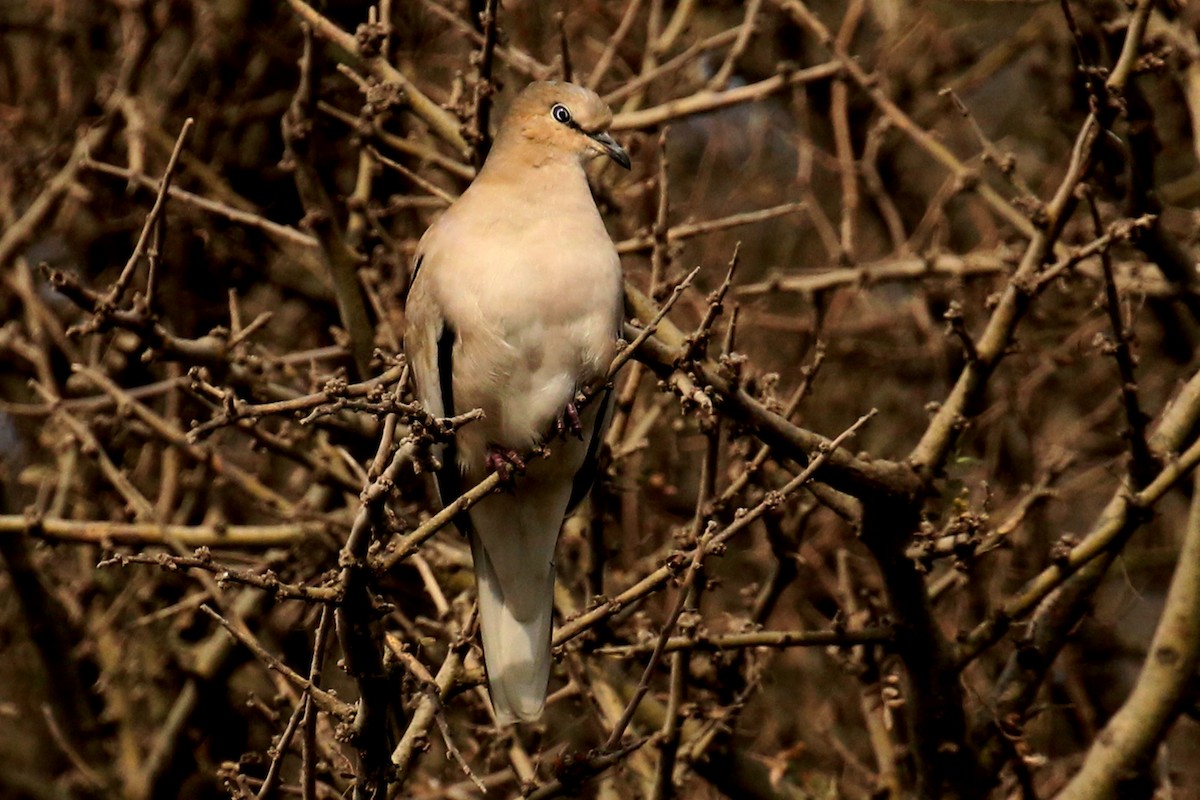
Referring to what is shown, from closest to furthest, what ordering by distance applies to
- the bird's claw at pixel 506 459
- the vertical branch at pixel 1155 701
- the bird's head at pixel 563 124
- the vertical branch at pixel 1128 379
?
the vertical branch at pixel 1128 379, the bird's claw at pixel 506 459, the vertical branch at pixel 1155 701, the bird's head at pixel 563 124

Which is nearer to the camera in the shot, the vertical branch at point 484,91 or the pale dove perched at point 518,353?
the pale dove perched at point 518,353

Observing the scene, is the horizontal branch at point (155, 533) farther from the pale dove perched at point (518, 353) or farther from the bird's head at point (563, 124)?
the bird's head at point (563, 124)

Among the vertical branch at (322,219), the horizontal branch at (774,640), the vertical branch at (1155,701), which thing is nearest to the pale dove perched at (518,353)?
the horizontal branch at (774,640)

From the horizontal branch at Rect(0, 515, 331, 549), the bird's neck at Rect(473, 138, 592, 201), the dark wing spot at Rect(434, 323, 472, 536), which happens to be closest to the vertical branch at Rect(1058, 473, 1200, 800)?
the dark wing spot at Rect(434, 323, 472, 536)

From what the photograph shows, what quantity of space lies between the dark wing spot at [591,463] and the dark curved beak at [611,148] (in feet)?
2.03

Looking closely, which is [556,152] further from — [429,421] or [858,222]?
[858,222]

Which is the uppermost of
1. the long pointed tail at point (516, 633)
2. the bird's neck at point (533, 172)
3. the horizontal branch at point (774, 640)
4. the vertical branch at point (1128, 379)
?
the bird's neck at point (533, 172)

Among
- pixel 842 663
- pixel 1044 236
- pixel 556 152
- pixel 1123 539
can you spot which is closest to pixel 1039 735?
pixel 842 663

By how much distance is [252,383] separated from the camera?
3973 millimetres

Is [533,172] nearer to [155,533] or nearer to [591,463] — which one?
[591,463]

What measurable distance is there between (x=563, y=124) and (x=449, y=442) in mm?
950

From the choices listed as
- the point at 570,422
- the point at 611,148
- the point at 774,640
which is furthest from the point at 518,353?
the point at 774,640

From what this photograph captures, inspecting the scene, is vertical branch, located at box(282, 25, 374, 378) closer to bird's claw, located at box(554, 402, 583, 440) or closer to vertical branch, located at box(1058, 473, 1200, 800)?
bird's claw, located at box(554, 402, 583, 440)

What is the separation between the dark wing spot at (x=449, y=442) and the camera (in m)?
3.54
